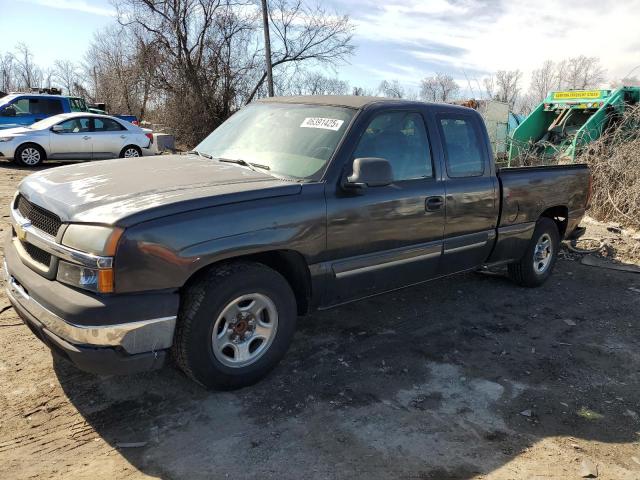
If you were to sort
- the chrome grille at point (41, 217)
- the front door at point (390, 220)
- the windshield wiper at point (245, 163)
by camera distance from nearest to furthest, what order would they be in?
the chrome grille at point (41, 217), the front door at point (390, 220), the windshield wiper at point (245, 163)

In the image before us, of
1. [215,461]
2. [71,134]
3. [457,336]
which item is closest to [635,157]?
[457,336]

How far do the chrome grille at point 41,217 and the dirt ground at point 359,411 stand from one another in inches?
41.4

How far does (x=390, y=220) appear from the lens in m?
4.07

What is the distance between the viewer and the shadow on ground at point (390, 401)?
9.67 ft

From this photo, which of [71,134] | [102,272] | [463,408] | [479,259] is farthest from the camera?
[71,134]

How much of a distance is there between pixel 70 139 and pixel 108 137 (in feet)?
3.20

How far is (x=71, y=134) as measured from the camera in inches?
563

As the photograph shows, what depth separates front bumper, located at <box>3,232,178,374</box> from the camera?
9.29ft

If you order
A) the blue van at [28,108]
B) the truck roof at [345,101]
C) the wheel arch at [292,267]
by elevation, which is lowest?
the wheel arch at [292,267]

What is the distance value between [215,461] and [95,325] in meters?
0.97

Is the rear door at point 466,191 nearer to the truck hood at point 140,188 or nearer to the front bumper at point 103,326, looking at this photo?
the truck hood at point 140,188

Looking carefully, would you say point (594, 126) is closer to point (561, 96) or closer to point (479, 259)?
point (561, 96)

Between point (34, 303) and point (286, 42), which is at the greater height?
point (286, 42)

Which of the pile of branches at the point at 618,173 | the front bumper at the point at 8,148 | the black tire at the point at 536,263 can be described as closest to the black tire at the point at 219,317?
the black tire at the point at 536,263
